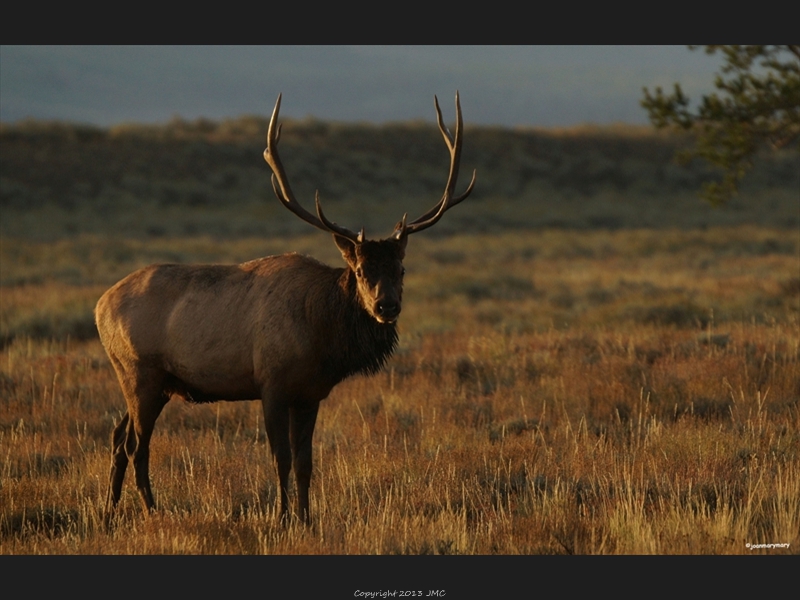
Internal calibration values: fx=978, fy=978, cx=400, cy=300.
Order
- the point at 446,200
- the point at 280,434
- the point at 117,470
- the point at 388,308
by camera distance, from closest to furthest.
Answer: the point at 388,308 → the point at 280,434 → the point at 446,200 → the point at 117,470

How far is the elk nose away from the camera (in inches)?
260

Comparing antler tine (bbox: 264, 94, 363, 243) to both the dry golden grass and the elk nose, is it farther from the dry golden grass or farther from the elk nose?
the dry golden grass

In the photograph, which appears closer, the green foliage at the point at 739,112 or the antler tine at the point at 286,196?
the antler tine at the point at 286,196

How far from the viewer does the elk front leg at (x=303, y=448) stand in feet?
22.8

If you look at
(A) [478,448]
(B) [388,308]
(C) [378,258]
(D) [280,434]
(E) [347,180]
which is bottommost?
(A) [478,448]

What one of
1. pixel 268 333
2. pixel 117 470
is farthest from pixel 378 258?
pixel 117 470

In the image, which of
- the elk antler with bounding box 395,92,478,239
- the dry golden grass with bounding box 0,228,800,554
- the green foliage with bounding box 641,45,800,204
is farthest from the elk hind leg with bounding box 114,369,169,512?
the green foliage with bounding box 641,45,800,204

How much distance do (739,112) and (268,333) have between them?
785 cm

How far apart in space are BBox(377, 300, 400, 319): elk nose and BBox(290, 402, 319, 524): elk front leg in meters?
1.04

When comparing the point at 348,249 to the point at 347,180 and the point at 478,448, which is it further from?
the point at 347,180

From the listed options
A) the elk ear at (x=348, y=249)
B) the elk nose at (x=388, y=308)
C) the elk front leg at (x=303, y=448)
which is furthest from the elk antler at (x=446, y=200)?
the elk front leg at (x=303, y=448)

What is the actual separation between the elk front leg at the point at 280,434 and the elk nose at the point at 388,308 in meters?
1.02

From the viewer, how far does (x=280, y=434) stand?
6.98 meters

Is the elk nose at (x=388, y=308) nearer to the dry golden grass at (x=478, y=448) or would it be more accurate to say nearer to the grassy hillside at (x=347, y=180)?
the dry golden grass at (x=478, y=448)
